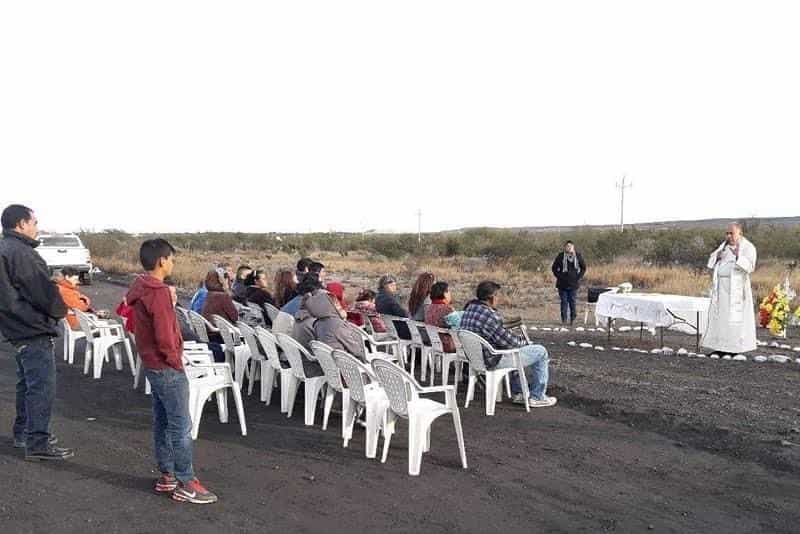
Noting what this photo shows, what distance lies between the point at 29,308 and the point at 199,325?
3417 millimetres

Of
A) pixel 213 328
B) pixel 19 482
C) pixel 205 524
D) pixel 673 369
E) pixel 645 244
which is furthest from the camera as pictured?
pixel 645 244

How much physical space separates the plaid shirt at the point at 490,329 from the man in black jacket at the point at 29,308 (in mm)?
3746

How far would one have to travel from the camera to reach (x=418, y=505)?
5.15 metres

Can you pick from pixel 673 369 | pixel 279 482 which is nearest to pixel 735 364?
pixel 673 369

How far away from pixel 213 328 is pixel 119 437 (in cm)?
218

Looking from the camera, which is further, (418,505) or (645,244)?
(645,244)

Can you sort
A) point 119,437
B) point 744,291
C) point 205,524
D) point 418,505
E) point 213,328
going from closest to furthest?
point 205,524, point 418,505, point 119,437, point 213,328, point 744,291

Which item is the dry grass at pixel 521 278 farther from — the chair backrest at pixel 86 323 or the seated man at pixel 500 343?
the chair backrest at pixel 86 323

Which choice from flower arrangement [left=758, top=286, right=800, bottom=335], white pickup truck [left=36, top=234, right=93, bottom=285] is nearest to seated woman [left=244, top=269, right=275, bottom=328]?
flower arrangement [left=758, top=286, right=800, bottom=335]

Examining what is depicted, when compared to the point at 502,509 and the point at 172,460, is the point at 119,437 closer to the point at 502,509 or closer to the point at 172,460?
the point at 172,460

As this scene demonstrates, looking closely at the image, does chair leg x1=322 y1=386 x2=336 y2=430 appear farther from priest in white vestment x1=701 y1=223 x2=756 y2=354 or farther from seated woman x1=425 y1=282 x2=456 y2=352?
priest in white vestment x1=701 y1=223 x2=756 y2=354

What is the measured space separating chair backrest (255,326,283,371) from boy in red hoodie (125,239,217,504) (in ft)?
8.31

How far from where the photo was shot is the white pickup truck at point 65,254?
2653cm

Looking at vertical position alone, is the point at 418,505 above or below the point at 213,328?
below
